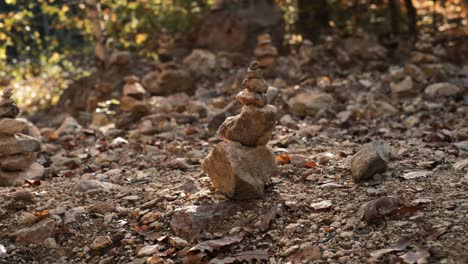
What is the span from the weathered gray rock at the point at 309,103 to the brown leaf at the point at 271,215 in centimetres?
373

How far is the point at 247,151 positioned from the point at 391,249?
144 centimetres

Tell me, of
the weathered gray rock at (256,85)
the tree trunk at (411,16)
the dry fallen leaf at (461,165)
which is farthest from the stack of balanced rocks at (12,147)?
the tree trunk at (411,16)

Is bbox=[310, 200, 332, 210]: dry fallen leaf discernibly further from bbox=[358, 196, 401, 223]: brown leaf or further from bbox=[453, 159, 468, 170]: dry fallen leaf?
bbox=[453, 159, 468, 170]: dry fallen leaf

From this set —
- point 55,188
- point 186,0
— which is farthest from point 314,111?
point 186,0

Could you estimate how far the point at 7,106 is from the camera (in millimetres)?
5270

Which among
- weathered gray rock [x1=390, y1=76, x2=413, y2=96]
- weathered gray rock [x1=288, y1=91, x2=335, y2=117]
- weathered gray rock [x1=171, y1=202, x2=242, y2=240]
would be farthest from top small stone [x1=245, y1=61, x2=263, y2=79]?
weathered gray rock [x1=390, y1=76, x2=413, y2=96]

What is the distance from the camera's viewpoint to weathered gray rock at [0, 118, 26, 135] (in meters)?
5.13

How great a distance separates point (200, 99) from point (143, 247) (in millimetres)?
5472

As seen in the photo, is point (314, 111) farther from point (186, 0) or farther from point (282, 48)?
point (186, 0)

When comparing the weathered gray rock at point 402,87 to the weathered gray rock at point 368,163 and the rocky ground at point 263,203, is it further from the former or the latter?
the weathered gray rock at point 368,163

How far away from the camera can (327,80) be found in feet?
30.3

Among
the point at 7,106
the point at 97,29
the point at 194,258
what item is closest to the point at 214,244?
the point at 194,258

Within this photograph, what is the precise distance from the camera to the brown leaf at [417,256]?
3.00 metres

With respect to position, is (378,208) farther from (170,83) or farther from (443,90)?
(170,83)
